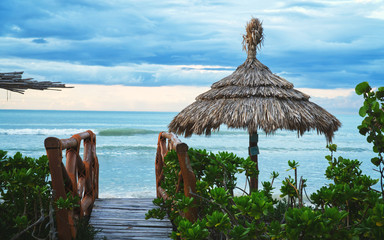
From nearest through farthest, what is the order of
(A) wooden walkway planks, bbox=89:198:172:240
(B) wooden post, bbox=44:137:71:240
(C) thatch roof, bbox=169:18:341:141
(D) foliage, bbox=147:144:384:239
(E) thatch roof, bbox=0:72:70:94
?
(D) foliage, bbox=147:144:384:239
(B) wooden post, bbox=44:137:71:240
(E) thatch roof, bbox=0:72:70:94
(A) wooden walkway planks, bbox=89:198:172:240
(C) thatch roof, bbox=169:18:341:141

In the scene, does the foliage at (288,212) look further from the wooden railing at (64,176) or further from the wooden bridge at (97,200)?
the wooden railing at (64,176)

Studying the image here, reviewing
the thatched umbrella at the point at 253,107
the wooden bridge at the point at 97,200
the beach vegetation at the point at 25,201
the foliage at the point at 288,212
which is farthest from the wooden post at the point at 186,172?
the thatched umbrella at the point at 253,107

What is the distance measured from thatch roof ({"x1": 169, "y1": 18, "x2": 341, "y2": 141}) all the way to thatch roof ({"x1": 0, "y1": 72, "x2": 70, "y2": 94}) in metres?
3.18

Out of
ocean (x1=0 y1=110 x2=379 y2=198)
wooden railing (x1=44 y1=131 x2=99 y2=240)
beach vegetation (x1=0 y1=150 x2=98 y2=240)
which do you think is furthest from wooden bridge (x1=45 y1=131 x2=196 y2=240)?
ocean (x1=0 y1=110 x2=379 y2=198)

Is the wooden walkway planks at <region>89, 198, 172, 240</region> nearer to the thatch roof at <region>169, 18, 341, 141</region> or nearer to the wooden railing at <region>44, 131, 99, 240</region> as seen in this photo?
the wooden railing at <region>44, 131, 99, 240</region>

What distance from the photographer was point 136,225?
4230 mm

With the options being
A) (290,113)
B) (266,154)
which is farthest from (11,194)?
(266,154)

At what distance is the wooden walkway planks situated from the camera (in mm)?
3953

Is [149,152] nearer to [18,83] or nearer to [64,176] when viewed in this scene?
[18,83]

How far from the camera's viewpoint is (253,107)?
21.8 feet

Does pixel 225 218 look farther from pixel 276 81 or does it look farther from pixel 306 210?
pixel 276 81

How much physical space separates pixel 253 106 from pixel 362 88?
442 centimetres

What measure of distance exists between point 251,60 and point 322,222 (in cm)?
612

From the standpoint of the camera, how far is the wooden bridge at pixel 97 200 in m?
2.99
